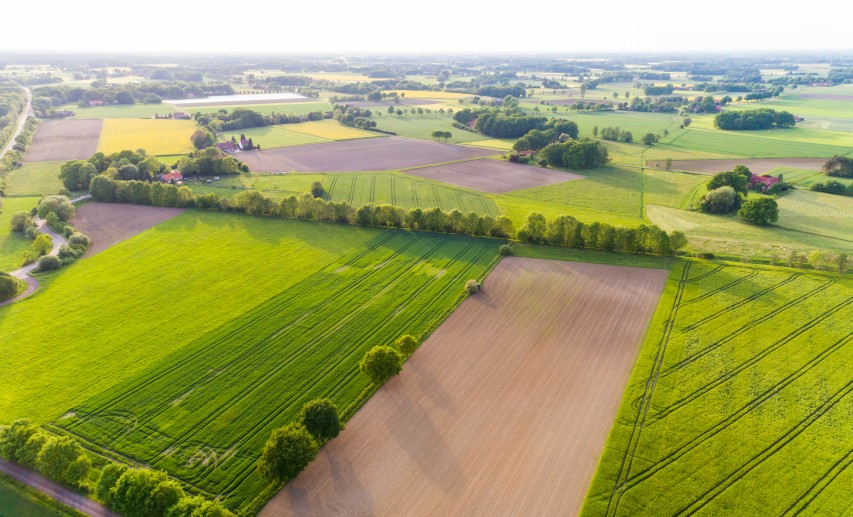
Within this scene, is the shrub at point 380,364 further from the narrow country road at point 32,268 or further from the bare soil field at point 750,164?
the bare soil field at point 750,164

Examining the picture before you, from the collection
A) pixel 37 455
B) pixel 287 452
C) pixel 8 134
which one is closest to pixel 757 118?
pixel 287 452

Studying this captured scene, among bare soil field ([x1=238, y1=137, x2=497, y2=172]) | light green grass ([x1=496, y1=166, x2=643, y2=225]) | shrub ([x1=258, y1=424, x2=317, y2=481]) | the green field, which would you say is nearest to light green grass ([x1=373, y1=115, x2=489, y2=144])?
bare soil field ([x1=238, y1=137, x2=497, y2=172])

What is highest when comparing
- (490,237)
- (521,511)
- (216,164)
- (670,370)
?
(216,164)

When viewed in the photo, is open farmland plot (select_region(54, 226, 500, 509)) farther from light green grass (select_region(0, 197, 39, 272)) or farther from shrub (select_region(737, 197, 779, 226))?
shrub (select_region(737, 197, 779, 226))

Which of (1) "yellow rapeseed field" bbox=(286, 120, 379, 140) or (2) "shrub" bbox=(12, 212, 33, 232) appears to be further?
(1) "yellow rapeseed field" bbox=(286, 120, 379, 140)

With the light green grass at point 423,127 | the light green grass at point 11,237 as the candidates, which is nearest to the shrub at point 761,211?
the light green grass at point 423,127

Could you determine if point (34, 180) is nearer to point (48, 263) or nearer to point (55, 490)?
point (48, 263)

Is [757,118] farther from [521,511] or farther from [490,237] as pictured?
[521,511]
